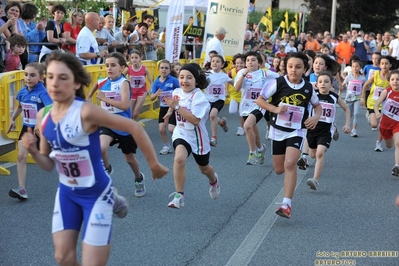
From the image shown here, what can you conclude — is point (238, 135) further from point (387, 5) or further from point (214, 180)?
point (387, 5)

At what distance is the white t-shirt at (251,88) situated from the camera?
38.3 feet

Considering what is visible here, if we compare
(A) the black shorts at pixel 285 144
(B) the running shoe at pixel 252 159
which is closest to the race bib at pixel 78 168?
(A) the black shorts at pixel 285 144

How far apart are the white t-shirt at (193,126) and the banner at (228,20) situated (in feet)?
40.8

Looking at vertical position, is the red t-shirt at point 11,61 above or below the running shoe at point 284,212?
above

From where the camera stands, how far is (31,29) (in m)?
12.7

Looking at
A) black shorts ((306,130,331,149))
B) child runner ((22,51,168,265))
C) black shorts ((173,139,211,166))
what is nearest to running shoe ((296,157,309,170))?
black shorts ((306,130,331,149))

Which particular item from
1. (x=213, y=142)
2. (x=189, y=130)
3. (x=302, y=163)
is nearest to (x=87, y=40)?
(x=213, y=142)

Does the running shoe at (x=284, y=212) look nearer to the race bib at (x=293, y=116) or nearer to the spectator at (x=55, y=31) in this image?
the race bib at (x=293, y=116)

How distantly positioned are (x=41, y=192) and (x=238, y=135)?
5919 mm

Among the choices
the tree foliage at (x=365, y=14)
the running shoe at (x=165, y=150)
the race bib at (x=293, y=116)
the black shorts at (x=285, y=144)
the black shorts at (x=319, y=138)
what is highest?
the tree foliage at (x=365, y=14)

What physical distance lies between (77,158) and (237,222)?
2.94 metres

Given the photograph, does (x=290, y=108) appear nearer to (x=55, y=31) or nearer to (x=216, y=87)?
(x=216, y=87)

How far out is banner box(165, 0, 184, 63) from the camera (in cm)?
1644

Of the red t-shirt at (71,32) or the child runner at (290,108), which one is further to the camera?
the red t-shirt at (71,32)
